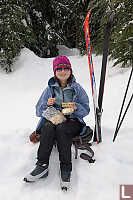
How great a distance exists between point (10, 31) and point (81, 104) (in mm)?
4563

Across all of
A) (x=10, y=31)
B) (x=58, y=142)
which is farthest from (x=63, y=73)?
(x=10, y=31)

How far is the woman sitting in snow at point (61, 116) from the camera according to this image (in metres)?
2.04

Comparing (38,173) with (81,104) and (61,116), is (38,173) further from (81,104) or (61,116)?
(81,104)

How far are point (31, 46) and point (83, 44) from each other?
213 cm

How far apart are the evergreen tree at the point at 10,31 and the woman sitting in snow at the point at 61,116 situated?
13.3 ft

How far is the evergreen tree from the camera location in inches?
229

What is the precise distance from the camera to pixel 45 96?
2.37 m

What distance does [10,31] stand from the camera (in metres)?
5.83

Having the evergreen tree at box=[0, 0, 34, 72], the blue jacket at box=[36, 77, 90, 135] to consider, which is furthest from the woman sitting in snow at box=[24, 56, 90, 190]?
the evergreen tree at box=[0, 0, 34, 72]

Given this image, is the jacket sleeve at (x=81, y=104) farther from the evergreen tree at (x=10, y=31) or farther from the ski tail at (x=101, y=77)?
the evergreen tree at (x=10, y=31)

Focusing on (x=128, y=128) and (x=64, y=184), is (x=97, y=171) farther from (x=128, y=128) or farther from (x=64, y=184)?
(x=128, y=128)

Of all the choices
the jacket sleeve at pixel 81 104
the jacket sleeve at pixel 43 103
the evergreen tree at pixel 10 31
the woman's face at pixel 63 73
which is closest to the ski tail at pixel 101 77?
the jacket sleeve at pixel 81 104

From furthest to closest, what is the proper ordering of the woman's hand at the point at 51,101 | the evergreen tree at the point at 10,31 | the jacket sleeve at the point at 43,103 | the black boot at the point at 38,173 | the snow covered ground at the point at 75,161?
1. the evergreen tree at the point at 10,31
2. the jacket sleeve at the point at 43,103
3. the woman's hand at the point at 51,101
4. the black boot at the point at 38,173
5. the snow covered ground at the point at 75,161

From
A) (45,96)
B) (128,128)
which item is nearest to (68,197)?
(45,96)
